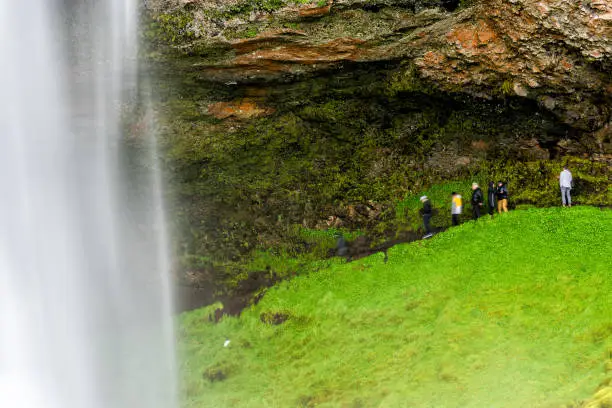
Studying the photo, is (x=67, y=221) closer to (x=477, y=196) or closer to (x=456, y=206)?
(x=456, y=206)

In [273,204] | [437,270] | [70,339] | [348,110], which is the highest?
[348,110]

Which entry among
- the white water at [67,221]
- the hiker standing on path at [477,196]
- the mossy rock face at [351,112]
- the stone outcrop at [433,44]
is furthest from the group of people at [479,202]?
the white water at [67,221]

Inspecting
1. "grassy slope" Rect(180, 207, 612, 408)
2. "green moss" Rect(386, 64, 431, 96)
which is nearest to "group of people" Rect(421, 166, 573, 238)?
"grassy slope" Rect(180, 207, 612, 408)

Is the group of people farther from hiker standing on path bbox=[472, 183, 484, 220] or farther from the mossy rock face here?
the mossy rock face

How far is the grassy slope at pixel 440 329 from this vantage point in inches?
418

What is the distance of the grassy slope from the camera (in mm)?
10617

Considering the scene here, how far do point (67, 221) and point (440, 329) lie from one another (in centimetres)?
947

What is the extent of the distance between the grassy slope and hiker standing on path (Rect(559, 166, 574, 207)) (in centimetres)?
41

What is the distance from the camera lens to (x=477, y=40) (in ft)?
47.4

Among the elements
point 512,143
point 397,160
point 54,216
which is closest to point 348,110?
point 397,160

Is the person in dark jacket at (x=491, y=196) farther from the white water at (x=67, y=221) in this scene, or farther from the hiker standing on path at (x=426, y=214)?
the white water at (x=67, y=221)

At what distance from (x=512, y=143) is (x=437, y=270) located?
187 inches

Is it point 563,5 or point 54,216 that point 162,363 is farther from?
point 563,5

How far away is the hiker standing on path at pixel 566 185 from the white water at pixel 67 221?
10474 millimetres
